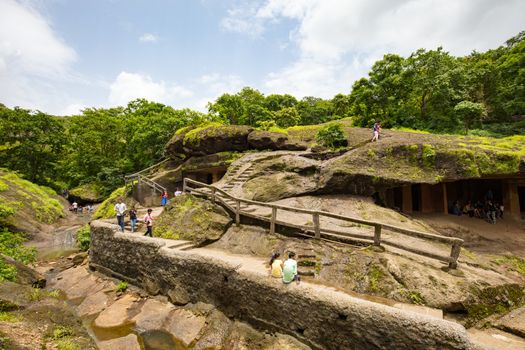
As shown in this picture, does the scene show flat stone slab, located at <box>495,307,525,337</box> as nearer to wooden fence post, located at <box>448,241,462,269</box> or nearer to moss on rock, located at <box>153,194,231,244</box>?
wooden fence post, located at <box>448,241,462,269</box>

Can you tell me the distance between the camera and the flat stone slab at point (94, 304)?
33.0ft

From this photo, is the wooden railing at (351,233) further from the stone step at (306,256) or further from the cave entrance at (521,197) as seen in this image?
the cave entrance at (521,197)

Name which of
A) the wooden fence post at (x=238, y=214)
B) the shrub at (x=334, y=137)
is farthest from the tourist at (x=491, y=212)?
the wooden fence post at (x=238, y=214)

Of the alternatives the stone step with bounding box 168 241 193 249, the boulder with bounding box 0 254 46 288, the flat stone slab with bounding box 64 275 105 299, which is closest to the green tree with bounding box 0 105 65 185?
the boulder with bounding box 0 254 46 288

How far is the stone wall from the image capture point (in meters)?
5.50

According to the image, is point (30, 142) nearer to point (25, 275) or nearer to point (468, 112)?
point (25, 275)

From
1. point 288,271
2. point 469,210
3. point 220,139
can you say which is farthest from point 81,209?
point 469,210

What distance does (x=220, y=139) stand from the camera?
2100 cm

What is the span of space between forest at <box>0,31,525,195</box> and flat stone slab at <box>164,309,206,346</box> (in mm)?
20235

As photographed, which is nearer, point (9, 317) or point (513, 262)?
point (9, 317)

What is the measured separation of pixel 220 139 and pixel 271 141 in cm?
432

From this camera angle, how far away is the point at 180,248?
10328 millimetres

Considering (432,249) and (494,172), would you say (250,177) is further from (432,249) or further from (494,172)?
(494,172)

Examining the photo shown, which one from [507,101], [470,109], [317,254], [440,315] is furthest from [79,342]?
[507,101]
